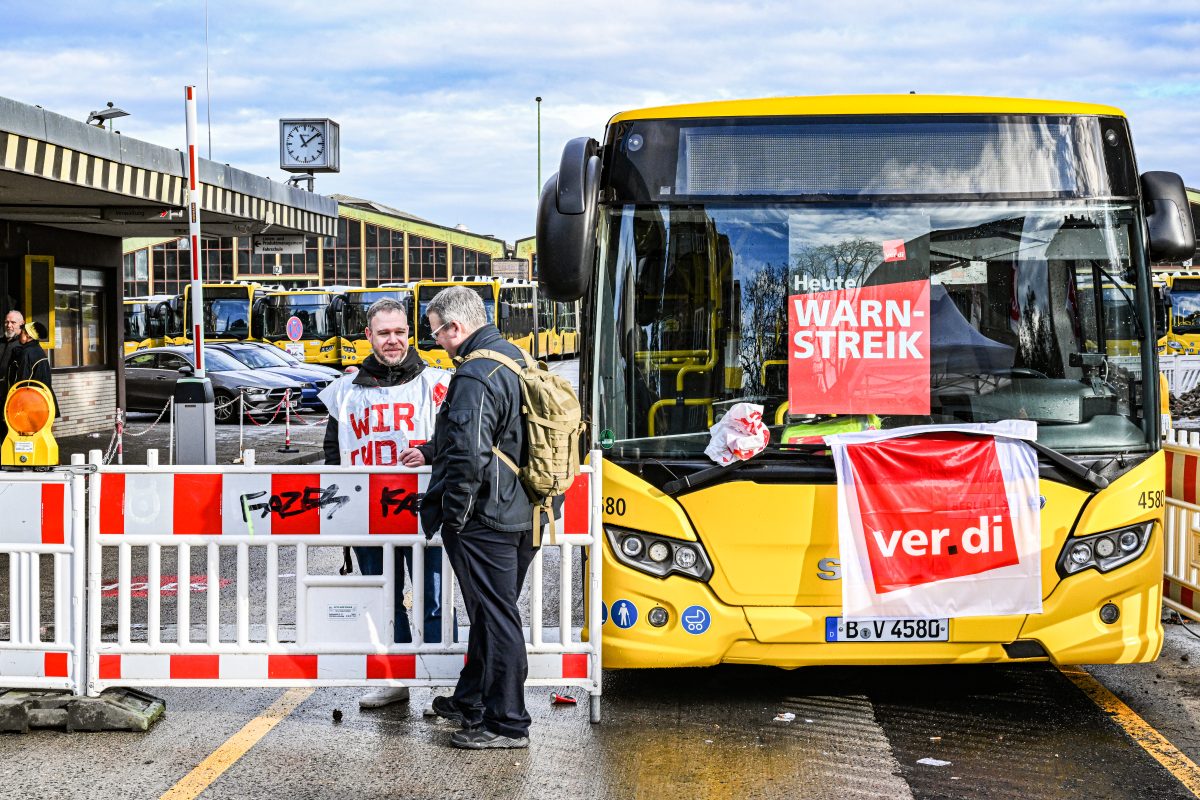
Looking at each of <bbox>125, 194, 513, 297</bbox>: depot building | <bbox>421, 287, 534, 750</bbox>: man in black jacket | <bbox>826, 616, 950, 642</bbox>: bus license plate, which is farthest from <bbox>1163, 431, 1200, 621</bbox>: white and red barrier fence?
<bbox>125, 194, 513, 297</bbox>: depot building

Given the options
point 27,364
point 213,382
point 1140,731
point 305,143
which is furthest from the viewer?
point 305,143

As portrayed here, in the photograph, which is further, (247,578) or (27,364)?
(27,364)

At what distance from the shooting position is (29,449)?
1227 cm

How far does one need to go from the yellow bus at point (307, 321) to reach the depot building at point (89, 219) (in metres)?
15.9

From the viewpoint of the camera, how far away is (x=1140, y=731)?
595 centimetres

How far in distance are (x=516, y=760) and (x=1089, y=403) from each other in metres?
2.89

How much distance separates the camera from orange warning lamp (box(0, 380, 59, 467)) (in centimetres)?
1220

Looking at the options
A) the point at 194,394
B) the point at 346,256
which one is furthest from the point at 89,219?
the point at 346,256

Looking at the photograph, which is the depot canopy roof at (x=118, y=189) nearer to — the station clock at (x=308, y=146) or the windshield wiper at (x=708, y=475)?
the station clock at (x=308, y=146)

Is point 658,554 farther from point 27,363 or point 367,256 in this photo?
point 367,256

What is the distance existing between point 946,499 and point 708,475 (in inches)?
41.8

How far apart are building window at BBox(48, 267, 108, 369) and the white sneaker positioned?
17.7 meters

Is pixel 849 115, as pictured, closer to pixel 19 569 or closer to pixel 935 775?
pixel 935 775

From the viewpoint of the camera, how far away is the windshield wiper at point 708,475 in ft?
19.5
